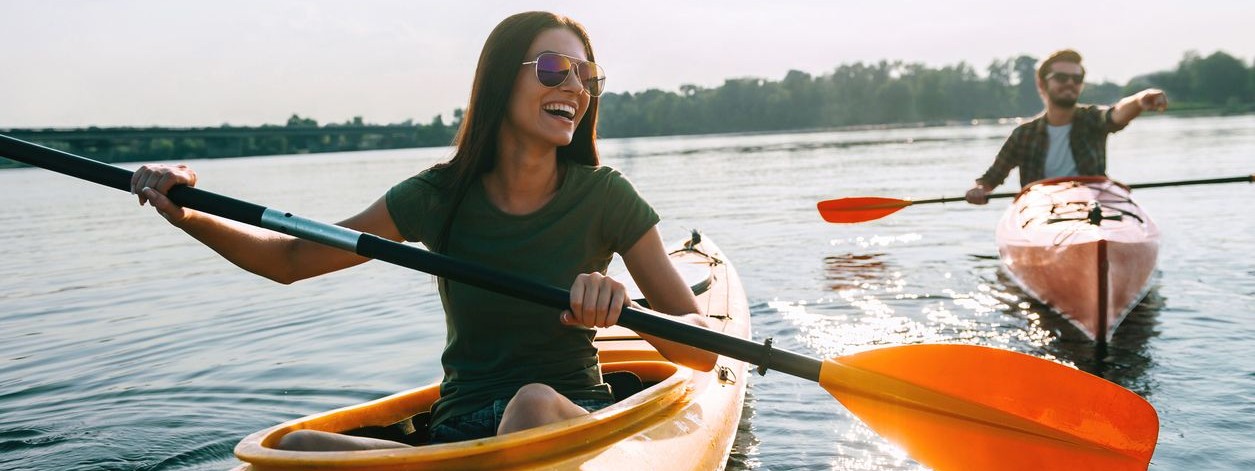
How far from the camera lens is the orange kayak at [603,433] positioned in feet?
8.09

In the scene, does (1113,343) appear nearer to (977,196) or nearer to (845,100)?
(977,196)

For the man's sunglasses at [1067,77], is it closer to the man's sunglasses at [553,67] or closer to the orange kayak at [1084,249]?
the orange kayak at [1084,249]

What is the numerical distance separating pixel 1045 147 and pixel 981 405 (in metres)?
6.45

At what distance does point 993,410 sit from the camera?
10.6 ft

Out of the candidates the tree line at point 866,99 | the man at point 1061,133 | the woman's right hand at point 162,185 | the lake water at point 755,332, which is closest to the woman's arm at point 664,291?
the lake water at point 755,332

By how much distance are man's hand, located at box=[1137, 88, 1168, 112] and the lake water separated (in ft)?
4.95

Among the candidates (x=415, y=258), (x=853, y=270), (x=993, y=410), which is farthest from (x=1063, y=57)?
(x=415, y=258)

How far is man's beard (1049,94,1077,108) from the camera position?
847 cm

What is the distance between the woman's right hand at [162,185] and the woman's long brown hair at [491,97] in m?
0.76

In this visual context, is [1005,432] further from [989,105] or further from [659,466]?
[989,105]

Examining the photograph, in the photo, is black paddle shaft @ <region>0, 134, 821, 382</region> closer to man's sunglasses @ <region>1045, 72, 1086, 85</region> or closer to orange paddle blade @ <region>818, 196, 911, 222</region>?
orange paddle blade @ <region>818, 196, 911, 222</region>

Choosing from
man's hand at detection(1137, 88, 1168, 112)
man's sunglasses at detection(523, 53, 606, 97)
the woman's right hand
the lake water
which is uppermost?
man's sunglasses at detection(523, 53, 606, 97)

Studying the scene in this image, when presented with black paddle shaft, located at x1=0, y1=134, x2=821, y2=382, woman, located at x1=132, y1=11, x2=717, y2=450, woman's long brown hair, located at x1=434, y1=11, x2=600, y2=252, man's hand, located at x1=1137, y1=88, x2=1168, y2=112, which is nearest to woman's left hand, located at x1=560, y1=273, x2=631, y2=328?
black paddle shaft, located at x1=0, y1=134, x2=821, y2=382

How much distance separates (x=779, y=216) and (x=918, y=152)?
2274 centimetres
